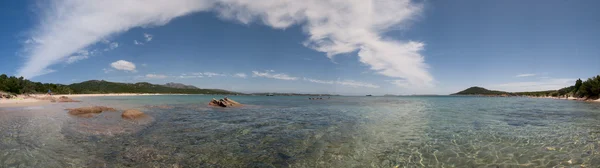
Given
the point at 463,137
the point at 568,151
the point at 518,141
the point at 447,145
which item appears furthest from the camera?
the point at 463,137

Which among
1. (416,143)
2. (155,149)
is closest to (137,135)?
(155,149)

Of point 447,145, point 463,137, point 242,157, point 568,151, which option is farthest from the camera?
point 463,137

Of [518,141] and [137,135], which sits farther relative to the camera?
[137,135]

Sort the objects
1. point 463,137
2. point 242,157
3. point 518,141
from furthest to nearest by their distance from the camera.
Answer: point 463,137 → point 518,141 → point 242,157

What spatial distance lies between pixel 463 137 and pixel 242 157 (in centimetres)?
1202

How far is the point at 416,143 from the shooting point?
485 inches

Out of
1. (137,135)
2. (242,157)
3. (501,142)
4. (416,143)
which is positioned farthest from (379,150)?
(137,135)

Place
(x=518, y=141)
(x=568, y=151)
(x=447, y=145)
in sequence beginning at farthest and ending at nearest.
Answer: (x=518, y=141) → (x=447, y=145) → (x=568, y=151)

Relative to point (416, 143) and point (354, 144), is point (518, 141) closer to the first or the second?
point (416, 143)

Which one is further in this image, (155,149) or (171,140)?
(171,140)

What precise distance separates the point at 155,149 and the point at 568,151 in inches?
685

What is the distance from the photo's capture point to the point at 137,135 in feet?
45.9

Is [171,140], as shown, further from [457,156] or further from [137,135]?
[457,156]

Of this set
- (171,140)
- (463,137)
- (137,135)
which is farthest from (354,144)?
(137,135)
